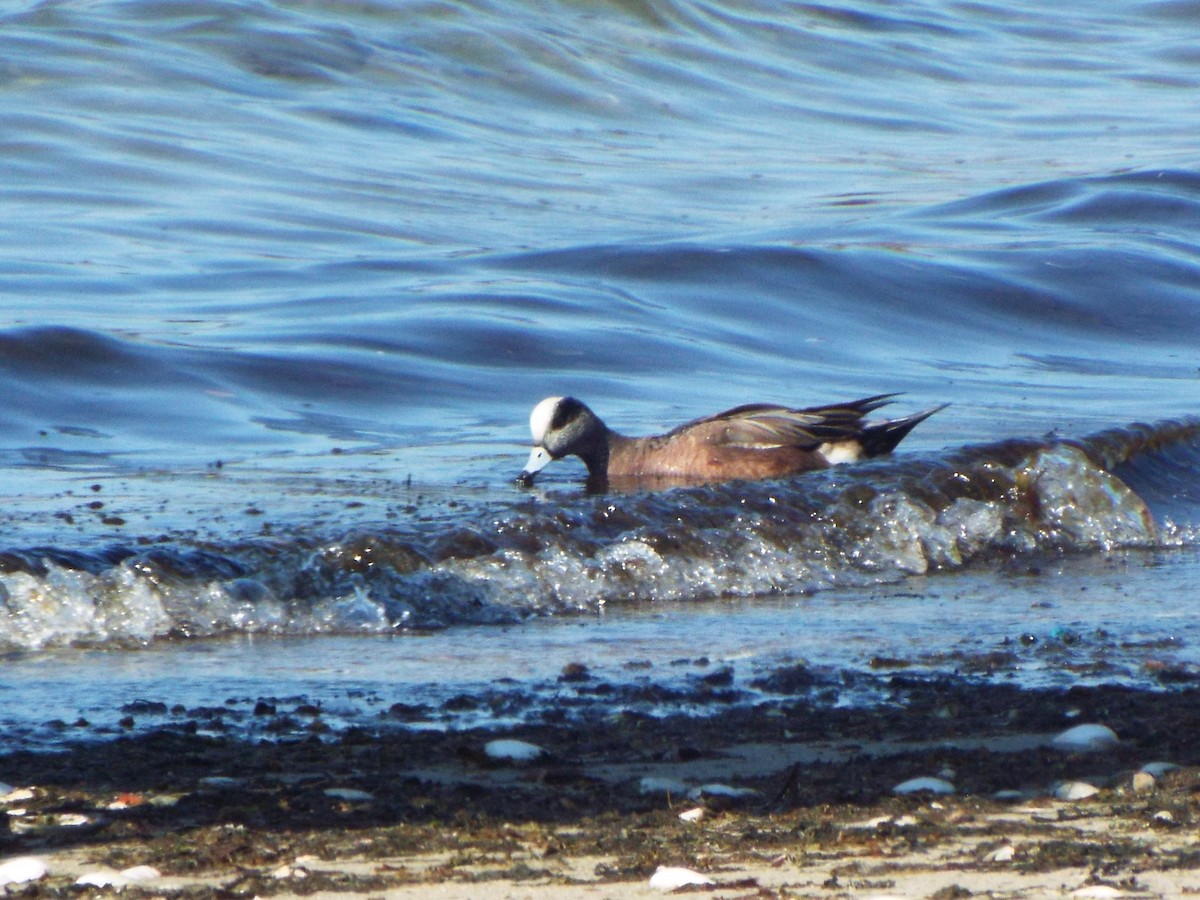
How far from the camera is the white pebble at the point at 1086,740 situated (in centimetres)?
393

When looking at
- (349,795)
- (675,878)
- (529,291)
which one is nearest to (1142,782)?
(675,878)

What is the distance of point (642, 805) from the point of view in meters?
3.51

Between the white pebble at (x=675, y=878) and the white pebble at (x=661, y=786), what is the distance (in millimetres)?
565

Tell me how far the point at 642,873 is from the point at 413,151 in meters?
17.7

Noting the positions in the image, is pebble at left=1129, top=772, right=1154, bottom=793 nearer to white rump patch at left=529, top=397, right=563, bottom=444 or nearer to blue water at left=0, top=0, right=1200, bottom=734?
blue water at left=0, top=0, right=1200, bottom=734

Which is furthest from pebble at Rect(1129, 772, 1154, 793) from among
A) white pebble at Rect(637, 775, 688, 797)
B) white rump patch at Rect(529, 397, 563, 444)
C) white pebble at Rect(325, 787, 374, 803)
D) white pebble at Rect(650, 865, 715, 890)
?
white rump patch at Rect(529, 397, 563, 444)

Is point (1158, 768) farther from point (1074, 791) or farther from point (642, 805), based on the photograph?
point (642, 805)

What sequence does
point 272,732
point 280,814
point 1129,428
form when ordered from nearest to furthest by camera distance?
point 280,814 < point 272,732 < point 1129,428

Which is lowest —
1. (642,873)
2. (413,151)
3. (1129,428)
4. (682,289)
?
(642,873)

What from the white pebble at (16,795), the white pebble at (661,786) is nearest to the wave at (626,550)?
the white pebble at (16,795)

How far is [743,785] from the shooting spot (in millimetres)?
3689

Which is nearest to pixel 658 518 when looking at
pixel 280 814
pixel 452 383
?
pixel 280 814

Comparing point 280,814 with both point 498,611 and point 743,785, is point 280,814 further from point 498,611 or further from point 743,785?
point 498,611

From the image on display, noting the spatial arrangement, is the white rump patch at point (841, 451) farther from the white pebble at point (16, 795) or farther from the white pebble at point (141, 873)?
the white pebble at point (141, 873)
